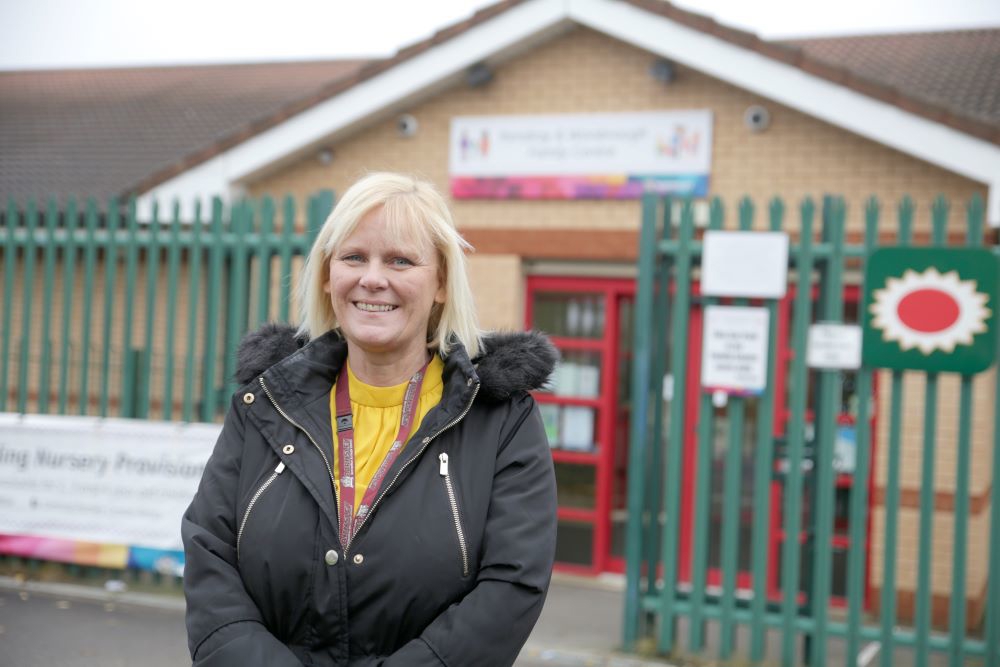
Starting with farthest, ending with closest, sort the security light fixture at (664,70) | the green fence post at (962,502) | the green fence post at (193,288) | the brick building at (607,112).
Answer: the security light fixture at (664,70), the brick building at (607,112), the green fence post at (193,288), the green fence post at (962,502)

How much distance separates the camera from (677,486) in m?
5.18

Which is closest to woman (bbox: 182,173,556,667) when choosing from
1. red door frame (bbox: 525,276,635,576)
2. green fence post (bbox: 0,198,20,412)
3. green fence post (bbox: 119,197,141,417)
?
green fence post (bbox: 119,197,141,417)

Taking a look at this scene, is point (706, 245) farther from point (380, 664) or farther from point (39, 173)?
point (39, 173)

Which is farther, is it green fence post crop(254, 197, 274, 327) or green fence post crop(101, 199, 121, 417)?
green fence post crop(101, 199, 121, 417)

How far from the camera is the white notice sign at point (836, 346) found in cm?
487

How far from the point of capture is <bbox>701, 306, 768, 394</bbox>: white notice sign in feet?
16.5

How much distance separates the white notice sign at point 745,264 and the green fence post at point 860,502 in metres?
0.41

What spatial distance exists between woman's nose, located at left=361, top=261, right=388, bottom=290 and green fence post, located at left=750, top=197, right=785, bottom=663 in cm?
333

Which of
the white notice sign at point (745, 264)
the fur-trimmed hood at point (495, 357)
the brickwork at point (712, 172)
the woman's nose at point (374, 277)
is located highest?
the brickwork at point (712, 172)

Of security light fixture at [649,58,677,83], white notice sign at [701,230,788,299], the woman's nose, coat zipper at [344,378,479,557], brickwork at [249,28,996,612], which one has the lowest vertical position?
coat zipper at [344,378,479,557]

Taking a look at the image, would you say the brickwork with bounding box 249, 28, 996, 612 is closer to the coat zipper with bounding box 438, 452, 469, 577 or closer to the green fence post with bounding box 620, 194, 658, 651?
the green fence post with bounding box 620, 194, 658, 651

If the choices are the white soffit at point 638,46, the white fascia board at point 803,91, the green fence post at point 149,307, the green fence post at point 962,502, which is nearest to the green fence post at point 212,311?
the green fence post at point 149,307

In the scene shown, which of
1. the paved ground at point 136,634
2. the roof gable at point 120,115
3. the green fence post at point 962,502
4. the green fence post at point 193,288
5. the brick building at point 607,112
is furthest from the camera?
the roof gable at point 120,115

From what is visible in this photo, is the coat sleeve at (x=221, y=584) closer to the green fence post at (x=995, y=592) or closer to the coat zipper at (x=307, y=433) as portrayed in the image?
the coat zipper at (x=307, y=433)
